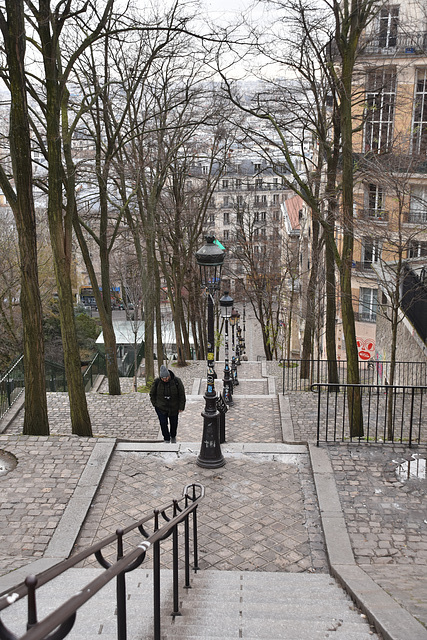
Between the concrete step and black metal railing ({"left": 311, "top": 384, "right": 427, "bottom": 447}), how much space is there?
3.69 m

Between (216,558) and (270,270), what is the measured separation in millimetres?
34290

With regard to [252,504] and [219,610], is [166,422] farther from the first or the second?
[219,610]

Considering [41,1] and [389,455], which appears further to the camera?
[41,1]

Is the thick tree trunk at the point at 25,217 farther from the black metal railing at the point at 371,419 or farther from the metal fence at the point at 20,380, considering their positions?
the black metal railing at the point at 371,419

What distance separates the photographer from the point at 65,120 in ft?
46.1

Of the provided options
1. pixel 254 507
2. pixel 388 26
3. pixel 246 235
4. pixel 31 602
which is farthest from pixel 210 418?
pixel 246 235

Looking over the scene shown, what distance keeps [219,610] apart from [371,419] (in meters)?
10.6

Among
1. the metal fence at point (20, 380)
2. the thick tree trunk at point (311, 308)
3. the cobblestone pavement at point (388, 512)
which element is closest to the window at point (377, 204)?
the thick tree trunk at point (311, 308)

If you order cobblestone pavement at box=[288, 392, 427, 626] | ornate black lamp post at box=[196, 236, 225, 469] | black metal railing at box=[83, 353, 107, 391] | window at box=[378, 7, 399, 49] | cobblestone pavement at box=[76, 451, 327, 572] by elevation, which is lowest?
black metal railing at box=[83, 353, 107, 391]

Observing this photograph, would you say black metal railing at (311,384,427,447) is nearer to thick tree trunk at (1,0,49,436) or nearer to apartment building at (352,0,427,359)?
apartment building at (352,0,427,359)

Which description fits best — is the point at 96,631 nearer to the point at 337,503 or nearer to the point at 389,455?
the point at 337,503

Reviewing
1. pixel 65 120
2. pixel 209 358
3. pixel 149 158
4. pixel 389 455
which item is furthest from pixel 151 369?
pixel 389 455

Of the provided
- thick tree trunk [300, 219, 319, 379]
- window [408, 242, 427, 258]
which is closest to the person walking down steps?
window [408, 242, 427, 258]

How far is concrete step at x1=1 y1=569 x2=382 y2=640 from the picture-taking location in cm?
414
